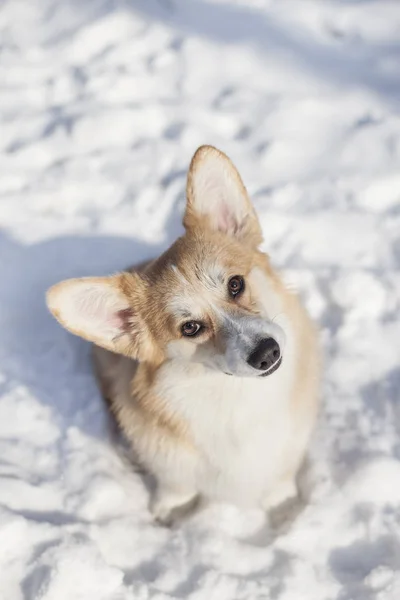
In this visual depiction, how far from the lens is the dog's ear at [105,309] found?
1.88 metres

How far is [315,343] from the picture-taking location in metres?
2.44

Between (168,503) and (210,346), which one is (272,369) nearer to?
(210,346)

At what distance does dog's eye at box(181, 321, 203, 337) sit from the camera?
1994 millimetres

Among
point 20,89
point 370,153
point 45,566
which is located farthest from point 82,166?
point 45,566

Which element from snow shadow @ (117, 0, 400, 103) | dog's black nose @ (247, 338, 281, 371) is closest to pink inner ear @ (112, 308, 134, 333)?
dog's black nose @ (247, 338, 281, 371)

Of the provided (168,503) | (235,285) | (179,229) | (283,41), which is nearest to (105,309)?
(235,285)

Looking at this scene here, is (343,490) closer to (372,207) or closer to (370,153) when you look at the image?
(372,207)

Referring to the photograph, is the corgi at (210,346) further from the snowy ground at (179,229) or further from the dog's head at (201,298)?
the snowy ground at (179,229)

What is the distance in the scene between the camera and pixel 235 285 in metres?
2.03

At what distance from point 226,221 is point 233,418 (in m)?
0.69

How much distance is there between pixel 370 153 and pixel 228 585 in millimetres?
2164

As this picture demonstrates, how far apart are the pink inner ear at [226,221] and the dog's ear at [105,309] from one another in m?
0.36

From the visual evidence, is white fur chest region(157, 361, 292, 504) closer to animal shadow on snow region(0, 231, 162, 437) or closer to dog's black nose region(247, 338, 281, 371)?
dog's black nose region(247, 338, 281, 371)

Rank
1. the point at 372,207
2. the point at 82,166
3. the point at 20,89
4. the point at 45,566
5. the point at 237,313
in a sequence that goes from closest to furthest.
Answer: the point at 237,313
the point at 45,566
the point at 372,207
the point at 82,166
the point at 20,89
